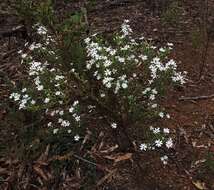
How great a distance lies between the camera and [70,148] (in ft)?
15.8

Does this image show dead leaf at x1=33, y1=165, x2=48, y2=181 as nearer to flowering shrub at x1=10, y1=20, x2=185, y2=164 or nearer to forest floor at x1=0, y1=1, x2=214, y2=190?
forest floor at x1=0, y1=1, x2=214, y2=190

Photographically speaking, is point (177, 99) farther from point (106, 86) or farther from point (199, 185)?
point (106, 86)

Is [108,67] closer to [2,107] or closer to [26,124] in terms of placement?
[26,124]

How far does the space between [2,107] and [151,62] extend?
1.89 metres

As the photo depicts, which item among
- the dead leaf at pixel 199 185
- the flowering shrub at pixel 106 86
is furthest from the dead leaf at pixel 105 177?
the dead leaf at pixel 199 185

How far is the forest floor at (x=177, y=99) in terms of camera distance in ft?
14.9

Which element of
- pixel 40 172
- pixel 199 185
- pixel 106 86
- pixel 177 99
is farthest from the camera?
pixel 177 99

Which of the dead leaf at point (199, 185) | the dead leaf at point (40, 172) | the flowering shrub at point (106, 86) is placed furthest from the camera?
the dead leaf at point (40, 172)

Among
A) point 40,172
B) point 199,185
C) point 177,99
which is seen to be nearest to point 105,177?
point 40,172

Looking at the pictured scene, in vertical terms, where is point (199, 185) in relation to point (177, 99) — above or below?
below

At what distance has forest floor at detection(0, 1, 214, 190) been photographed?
4535mm

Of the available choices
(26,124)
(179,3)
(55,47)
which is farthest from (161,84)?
(179,3)

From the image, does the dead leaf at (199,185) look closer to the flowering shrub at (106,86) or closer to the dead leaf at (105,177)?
the flowering shrub at (106,86)

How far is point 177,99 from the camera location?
17.9 feet
